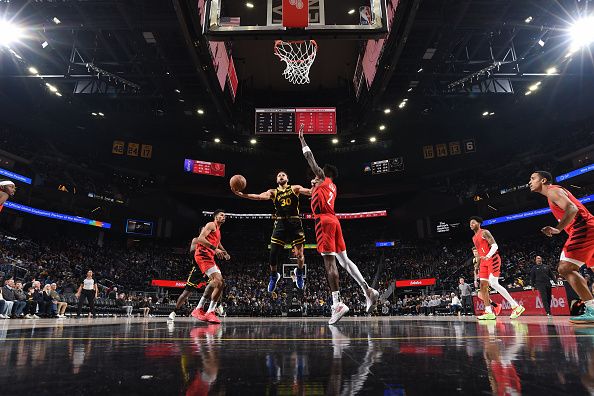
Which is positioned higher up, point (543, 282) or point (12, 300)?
point (543, 282)

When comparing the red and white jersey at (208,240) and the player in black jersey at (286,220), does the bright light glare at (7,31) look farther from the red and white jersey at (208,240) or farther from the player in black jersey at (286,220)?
the player in black jersey at (286,220)

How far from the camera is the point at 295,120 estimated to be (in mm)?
16484

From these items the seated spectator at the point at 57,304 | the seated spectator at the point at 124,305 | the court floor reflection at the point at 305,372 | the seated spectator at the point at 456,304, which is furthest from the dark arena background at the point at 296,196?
the seated spectator at the point at 456,304

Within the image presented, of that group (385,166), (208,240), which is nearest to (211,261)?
(208,240)

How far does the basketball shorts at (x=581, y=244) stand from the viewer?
437cm

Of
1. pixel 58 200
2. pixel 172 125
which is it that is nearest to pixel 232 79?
pixel 172 125

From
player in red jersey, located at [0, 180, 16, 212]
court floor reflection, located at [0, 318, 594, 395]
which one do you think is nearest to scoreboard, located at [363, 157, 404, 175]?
player in red jersey, located at [0, 180, 16, 212]

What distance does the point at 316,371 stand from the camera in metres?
1.38

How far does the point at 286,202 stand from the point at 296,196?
0.21 m

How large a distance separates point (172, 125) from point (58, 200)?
359 inches

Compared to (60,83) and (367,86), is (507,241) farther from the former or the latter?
(60,83)

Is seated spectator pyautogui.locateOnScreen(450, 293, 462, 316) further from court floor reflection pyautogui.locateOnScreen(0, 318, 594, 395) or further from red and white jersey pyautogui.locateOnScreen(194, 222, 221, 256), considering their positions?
court floor reflection pyautogui.locateOnScreen(0, 318, 594, 395)

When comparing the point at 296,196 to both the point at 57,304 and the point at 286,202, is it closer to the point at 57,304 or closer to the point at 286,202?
the point at 286,202

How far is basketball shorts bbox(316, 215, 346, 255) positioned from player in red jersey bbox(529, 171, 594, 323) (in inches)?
99.3
